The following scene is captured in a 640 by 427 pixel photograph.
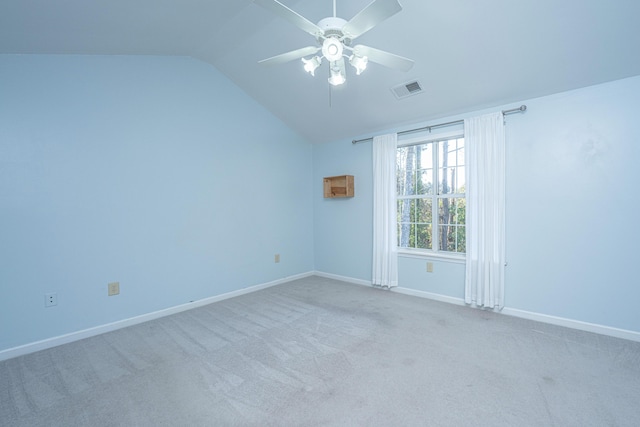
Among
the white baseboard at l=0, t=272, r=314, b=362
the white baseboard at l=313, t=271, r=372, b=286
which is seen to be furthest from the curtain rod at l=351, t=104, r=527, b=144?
the white baseboard at l=0, t=272, r=314, b=362

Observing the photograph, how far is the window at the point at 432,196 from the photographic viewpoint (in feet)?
11.6

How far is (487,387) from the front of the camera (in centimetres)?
184

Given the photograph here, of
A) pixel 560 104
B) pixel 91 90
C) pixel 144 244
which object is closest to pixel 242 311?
pixel 144 244

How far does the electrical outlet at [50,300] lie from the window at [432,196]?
3.93 meters

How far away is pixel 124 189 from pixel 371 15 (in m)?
2.85

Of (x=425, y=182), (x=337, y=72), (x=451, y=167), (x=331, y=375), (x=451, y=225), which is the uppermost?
(x=337, y=72)

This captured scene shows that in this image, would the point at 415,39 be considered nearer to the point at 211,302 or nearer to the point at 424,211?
the point at 424,211

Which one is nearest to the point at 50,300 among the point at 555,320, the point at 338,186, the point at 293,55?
the point at 293,55

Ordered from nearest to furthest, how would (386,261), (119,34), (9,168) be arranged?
1. (9,168)
2. (119,34)
3. (386,261)

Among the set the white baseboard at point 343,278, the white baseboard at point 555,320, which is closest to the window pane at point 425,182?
the white baseboard at point 555,320

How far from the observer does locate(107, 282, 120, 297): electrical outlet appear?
2.80 metres

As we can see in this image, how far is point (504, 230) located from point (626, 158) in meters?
1.13

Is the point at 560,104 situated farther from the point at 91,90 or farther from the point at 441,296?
the point at 91,90

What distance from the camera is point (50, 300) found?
2.49 metres
